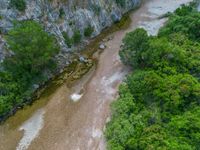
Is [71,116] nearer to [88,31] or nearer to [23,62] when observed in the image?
[23,62]

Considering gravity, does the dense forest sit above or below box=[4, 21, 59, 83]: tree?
below

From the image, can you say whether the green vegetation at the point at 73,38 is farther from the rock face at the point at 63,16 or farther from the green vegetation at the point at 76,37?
the rock face at the point at 63,16

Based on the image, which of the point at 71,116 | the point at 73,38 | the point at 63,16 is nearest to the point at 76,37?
the point at 73,38

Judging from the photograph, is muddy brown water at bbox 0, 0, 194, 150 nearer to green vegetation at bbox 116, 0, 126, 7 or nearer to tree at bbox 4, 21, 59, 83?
tree at bbox 4, 21, 59, 83

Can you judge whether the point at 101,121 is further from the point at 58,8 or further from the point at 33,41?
the point at 58,8

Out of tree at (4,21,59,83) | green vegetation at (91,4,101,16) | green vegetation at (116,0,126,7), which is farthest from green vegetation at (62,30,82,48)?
green vegetation at (116,0,126,7)
